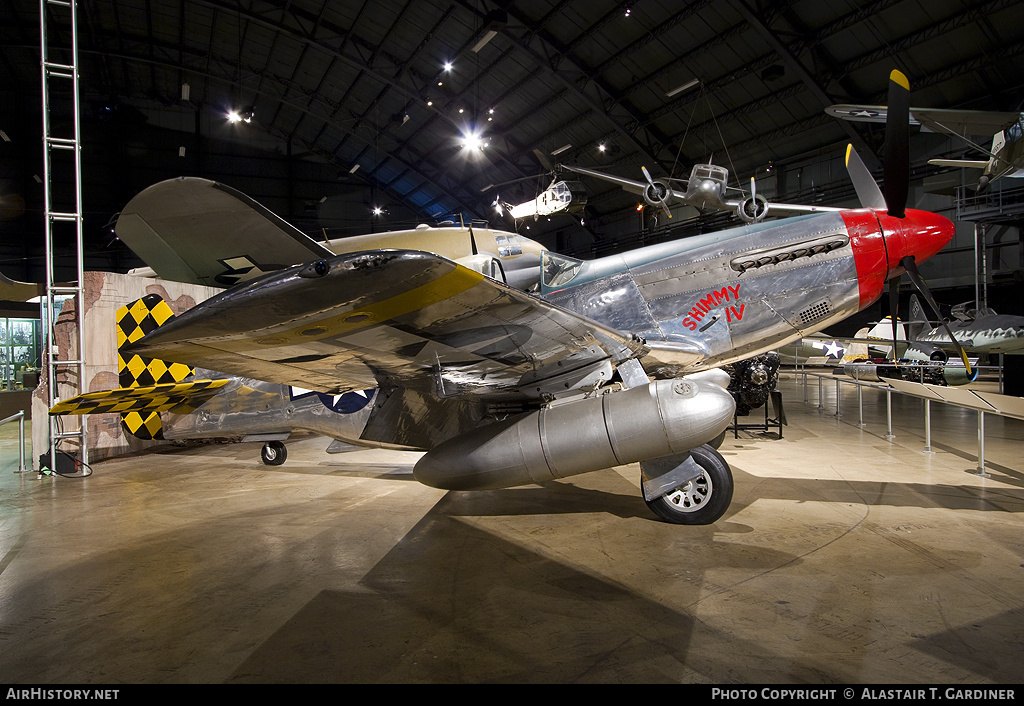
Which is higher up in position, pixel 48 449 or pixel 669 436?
pixel 669 436

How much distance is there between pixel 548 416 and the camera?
3723 mm

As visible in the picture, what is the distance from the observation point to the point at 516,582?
316cm

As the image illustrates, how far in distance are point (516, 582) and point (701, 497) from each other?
186 centimetres

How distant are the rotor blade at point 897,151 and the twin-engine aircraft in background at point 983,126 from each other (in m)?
9.28

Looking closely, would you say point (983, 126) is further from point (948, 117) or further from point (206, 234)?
point (206, 234)

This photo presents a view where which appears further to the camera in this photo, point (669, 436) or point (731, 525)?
point (731, 525)

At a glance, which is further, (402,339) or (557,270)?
(557,270)

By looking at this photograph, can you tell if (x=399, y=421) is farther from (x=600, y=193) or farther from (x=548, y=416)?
(x=600, y=193)

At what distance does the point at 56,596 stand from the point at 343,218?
89.1 feet

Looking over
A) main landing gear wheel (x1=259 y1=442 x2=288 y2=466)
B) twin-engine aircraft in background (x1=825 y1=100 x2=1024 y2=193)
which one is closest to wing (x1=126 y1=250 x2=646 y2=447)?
main landing gear wheel (x1=259 y1=442 x2=288 y2=466)

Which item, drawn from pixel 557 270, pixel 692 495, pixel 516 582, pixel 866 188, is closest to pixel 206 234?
pixel 557 270

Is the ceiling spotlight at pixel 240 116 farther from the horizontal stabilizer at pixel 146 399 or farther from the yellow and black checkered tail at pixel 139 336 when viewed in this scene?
the horizontal stabilizer at pixel 146 399

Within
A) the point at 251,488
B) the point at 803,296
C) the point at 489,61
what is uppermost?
the point at 489,61
